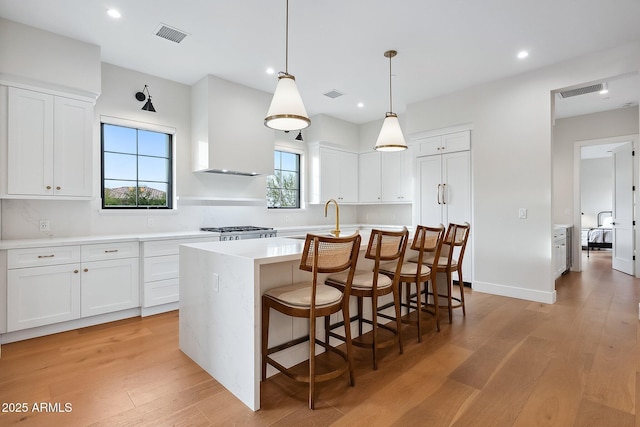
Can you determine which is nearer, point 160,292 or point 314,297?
point 314,297

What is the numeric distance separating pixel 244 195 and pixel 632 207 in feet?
21.0

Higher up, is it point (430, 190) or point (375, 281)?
point (430, 190)

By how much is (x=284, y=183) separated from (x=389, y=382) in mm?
4200

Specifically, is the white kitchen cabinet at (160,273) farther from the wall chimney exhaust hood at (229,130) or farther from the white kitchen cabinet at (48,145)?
the wall chimney exhaust hood at (229,130)

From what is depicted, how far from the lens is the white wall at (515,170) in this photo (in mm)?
3971

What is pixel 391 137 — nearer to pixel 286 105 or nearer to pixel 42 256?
pixel 286 105

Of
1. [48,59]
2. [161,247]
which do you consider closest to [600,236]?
[161,247]

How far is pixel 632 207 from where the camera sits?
5.44 m

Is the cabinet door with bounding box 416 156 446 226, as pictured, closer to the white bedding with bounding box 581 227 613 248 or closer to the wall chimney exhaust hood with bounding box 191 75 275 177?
the wall chimney exhaust hood with bounding box 191 75 275 177

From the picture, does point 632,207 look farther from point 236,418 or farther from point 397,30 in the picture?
point 236,418

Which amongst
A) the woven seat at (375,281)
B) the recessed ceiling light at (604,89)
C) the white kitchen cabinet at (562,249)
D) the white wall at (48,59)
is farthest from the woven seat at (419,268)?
the white wall at (48,59)

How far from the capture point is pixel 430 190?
5.14 meters

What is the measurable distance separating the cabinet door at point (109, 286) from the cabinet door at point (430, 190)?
4080mm

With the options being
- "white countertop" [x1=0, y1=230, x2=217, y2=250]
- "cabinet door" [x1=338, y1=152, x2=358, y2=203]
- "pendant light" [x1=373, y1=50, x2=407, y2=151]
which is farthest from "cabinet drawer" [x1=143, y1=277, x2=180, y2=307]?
"cabinet door" [x1=338, y1=152, x2=358, y2=203]
